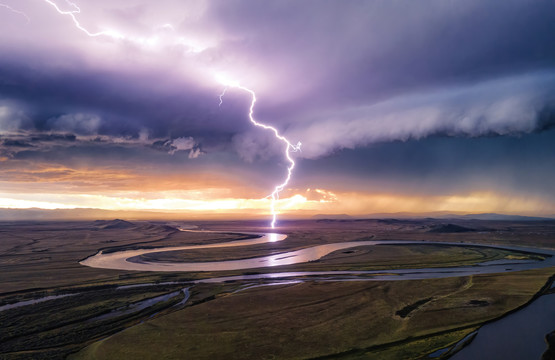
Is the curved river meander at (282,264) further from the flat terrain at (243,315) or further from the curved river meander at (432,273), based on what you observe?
the flat terrain at (243,315)

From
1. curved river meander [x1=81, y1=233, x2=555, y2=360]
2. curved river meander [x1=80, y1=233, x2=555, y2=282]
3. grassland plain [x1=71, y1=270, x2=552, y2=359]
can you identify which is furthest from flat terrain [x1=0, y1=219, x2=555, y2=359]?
curved river meander [x1=80, y1=233, x2=555, y2=282]

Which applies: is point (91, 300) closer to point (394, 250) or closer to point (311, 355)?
point (311, 355)

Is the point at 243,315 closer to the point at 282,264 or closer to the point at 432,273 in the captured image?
the point at 282,264

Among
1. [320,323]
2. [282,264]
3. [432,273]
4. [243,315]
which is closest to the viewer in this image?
[320,323]

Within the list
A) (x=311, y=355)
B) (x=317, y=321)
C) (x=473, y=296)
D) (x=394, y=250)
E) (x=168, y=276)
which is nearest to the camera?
(x=311, y=355)

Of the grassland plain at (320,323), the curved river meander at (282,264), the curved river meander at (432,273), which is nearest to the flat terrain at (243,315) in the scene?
the grassland plain at (320,323)

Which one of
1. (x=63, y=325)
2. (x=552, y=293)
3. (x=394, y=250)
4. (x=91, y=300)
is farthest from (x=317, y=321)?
(x=394, y=250)

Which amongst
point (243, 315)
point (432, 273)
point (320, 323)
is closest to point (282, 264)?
point (432, 273)

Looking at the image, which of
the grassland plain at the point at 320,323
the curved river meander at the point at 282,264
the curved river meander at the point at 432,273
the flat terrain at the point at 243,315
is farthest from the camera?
the curved river meander at the point at 282,264

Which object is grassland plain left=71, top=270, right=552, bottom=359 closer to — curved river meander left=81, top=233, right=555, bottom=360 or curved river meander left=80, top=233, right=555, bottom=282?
curved river meander left=81, top=233, right=555, bottom=360

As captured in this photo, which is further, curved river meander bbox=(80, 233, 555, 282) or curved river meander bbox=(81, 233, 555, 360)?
curved river meander bbox=(80, 233, 555, 282)

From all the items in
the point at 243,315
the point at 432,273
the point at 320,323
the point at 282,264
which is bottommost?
the point at 282,264
